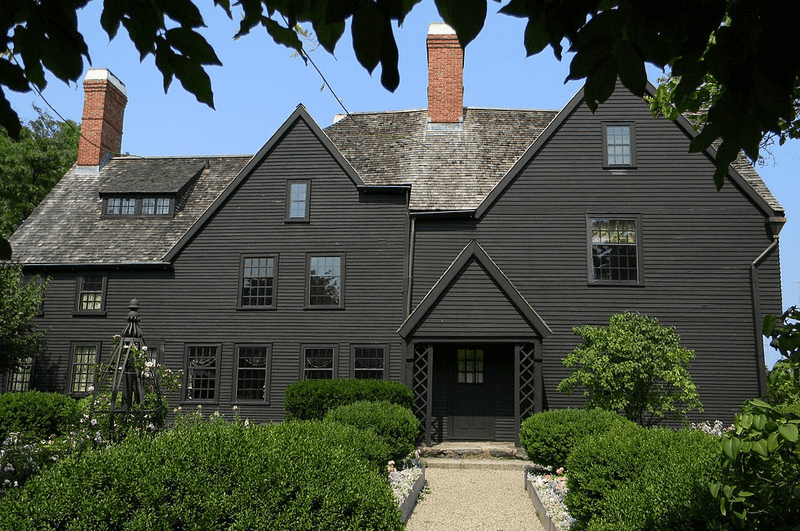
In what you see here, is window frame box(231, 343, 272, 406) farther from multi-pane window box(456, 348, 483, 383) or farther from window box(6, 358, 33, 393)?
window box(6, 358, 33, 393)

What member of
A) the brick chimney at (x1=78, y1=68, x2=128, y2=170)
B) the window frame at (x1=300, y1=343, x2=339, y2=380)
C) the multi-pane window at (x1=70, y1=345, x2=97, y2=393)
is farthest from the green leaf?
the brick chimney at (x1=78, y1=68, x2=128, y2=170)

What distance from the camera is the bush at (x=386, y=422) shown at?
12602mm

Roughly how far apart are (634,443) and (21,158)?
3096 centimetres

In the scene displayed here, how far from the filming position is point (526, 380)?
57.3 feet

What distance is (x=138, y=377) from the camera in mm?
12250

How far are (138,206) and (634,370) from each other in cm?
1656

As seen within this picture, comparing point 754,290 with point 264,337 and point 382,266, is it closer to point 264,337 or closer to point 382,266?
point 382,266

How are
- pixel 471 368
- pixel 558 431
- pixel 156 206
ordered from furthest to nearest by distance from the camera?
pixel 156 206, pixel 471 368, pixel 558 431

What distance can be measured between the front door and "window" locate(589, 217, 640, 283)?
12.7ft

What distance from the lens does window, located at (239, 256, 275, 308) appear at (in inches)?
803

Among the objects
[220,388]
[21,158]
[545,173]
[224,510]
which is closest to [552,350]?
[545,173]

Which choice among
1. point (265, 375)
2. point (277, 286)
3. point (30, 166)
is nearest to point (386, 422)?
point (265, 375)

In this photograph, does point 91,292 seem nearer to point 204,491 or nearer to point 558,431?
point 558,431

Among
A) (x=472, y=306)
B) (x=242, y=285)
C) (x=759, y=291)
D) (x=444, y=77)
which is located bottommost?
(x=472, y=306)
